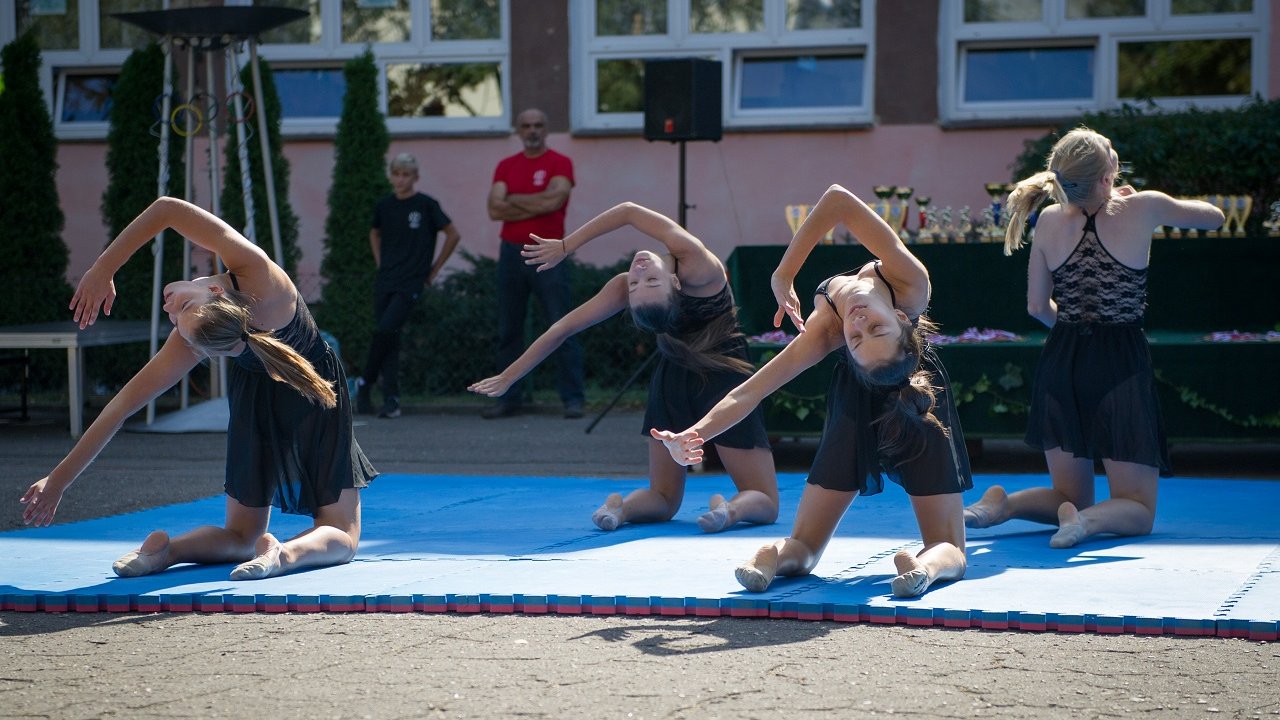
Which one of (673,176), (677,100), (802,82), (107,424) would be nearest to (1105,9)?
(802,82)

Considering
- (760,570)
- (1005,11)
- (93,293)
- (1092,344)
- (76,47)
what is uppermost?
(1005,11)

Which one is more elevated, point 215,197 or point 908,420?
point 215,197

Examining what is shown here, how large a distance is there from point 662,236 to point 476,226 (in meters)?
7.76

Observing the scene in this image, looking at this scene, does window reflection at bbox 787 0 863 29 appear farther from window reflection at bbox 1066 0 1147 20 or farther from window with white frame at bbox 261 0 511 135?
window with white frame at bbox 261 0 511 135

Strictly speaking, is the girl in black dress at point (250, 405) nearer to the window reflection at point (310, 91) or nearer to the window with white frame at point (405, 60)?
the window with white frame at point (405, 60)

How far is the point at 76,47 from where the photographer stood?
14273 millimetres

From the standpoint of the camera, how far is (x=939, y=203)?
12.8 metres

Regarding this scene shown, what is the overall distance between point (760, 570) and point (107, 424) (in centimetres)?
206

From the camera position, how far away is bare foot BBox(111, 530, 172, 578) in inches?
203

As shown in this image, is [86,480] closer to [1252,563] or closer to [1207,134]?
[1252,563]

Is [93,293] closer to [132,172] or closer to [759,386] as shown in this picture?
[759,386]

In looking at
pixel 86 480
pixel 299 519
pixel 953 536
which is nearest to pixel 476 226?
pixel 86 480

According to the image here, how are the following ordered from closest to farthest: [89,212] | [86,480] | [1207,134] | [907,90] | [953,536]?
[953,536] < [86,480] < [1207,134] < [907,90] < [89,212]

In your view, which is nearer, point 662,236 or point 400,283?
point 662,236
